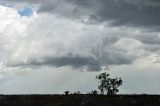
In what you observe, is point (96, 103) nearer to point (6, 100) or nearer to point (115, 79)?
point (6, 100)

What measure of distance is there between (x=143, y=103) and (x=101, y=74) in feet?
193

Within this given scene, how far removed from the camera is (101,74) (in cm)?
13912

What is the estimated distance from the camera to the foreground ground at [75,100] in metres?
76.4

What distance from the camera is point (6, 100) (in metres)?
86.7

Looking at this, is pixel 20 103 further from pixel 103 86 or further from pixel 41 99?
pixel 103 86

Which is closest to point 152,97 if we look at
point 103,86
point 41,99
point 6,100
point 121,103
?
point 121,103

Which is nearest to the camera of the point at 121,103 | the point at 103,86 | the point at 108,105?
the point at 108,105

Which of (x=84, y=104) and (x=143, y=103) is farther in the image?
(x=143, y=103)

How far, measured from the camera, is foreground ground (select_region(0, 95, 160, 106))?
76375 millimetres

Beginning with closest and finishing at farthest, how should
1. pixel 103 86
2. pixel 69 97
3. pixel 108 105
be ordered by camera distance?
pixel 108 105 < pixel 69 97 < pixel 103 86

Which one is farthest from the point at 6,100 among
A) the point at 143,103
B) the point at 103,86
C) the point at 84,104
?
the point at 103,86

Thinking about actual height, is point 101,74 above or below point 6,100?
above

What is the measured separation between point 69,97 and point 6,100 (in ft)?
46.4

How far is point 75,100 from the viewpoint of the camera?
7906cm
